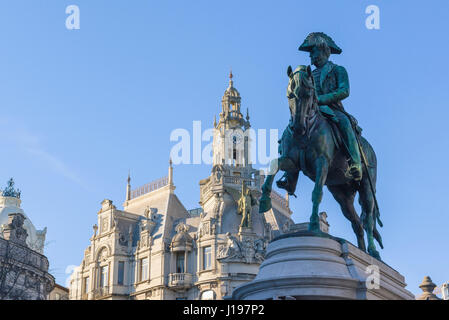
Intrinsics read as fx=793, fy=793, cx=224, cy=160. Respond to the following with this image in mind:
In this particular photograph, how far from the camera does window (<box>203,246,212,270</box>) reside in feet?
196

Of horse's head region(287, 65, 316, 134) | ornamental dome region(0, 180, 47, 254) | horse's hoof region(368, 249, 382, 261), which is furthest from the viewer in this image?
ornamental dome region(0, 180, 47, 254)

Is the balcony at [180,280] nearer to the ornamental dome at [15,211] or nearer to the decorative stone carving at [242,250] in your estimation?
the decorative stone carving at [242,250]

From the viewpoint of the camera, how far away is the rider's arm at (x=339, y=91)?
55.5 feet

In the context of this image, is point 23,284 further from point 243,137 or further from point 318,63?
point 243,137

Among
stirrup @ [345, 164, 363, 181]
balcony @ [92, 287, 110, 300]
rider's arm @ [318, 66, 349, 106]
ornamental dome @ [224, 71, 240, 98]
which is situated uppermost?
ornamental dome @ [224, 71, 240, 98]

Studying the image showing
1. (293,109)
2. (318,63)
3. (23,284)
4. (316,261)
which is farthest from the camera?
(23,284)

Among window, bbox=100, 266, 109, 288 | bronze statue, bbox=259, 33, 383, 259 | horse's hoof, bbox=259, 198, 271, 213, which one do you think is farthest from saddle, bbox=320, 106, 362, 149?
window, bbox=100, 266, 109, 288

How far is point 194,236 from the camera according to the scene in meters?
62.1

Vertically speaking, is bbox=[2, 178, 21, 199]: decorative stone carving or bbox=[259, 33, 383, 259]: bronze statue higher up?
bbox=[2, 178, 21, 199]: decorative stone carving

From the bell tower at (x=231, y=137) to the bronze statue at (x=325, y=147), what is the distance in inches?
1853

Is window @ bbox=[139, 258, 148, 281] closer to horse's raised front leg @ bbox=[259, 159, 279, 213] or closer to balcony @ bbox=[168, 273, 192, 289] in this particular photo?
balcony @ bbox=[168, 273, 192, 289]

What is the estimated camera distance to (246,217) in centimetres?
6056
